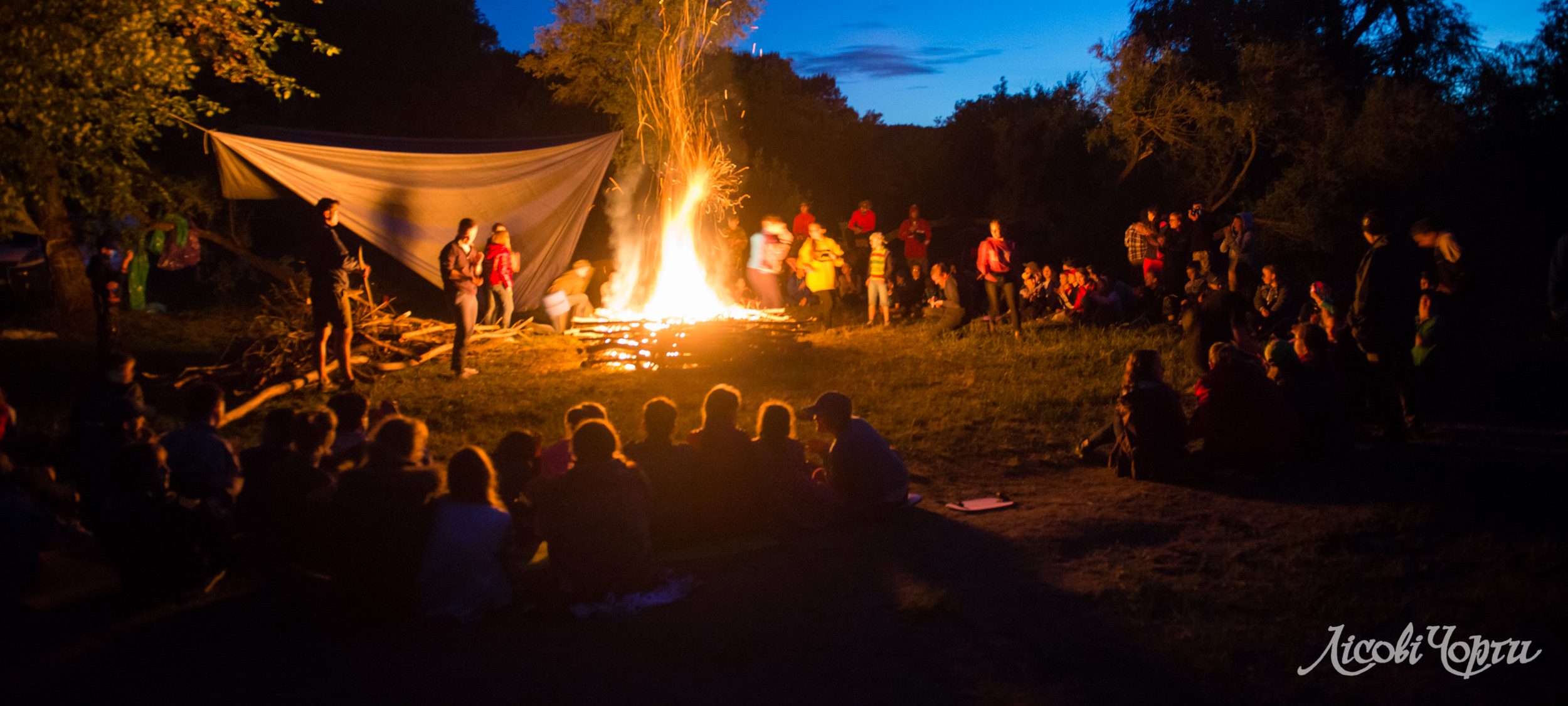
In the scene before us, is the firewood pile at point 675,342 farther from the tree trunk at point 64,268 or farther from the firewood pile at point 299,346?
the tree trunk at point 64,268

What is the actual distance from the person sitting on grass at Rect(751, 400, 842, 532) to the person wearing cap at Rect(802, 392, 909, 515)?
→ 123mm

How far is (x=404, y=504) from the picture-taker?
4352 mm

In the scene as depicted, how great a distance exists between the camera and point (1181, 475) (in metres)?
6.60

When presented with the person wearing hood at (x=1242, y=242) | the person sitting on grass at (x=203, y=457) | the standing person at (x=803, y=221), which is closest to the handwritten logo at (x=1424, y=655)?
the person sitting on grass at (x=203, y=457)

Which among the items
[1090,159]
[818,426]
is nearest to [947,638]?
[818,426]

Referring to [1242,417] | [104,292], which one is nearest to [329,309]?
[104,292]

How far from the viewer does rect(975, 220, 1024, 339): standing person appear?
42.9 feet

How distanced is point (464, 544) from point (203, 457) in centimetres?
182

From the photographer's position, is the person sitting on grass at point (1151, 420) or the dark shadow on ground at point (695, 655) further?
the person sitting on grass at point (1151, 420)

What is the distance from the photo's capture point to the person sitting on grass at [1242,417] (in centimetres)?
668

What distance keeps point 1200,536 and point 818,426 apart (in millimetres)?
2240

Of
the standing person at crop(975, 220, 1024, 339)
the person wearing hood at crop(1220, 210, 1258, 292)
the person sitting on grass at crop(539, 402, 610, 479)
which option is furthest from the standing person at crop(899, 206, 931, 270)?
the person sitting on grass at crop(539, 402, 610, 479)

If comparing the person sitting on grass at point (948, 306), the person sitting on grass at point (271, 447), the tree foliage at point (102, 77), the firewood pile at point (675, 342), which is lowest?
the person sitting on grass at point (271, 447)

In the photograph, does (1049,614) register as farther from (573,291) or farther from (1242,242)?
(573,291)
